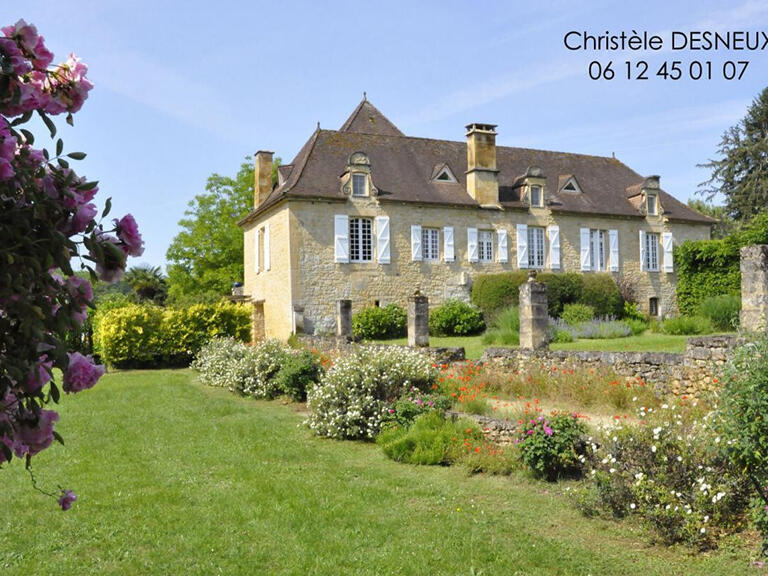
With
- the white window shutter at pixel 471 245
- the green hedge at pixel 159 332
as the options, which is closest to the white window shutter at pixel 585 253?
the white window shutter at pixel 471 245

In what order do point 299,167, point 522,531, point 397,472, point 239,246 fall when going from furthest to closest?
point 239,246
point 299,167
point 397,472
point 522,531

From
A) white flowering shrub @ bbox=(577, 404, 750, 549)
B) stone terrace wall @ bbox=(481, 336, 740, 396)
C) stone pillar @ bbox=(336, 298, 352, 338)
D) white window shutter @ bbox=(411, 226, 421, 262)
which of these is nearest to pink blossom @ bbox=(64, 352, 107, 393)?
white flowering shrub @ bbox=(577, 404, 750, 549)

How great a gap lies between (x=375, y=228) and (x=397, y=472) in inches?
739

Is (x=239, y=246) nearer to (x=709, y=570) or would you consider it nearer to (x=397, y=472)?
(x=397, y=472)

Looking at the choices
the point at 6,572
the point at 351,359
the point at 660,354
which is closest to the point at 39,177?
the point at 6,572

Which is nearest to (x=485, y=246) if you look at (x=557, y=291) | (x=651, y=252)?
(x=557, y=291)

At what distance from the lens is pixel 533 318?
528 inches

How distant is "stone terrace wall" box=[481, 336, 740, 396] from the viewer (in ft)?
Result: 30.5

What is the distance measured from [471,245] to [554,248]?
364 cm

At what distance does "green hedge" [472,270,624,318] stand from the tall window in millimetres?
827

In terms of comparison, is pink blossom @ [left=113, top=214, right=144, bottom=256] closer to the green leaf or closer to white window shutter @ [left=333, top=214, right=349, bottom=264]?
the green leaf

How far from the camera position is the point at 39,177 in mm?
2178

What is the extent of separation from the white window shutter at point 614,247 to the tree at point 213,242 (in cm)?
1894

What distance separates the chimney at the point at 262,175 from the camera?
94.2 ft
